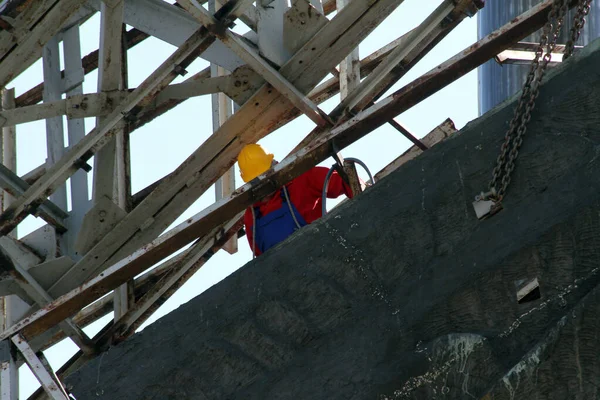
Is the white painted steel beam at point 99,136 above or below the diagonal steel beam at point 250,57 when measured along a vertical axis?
above

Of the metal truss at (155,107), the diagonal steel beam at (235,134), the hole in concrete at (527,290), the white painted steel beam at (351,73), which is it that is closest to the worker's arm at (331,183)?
the metal truss at (155,107)

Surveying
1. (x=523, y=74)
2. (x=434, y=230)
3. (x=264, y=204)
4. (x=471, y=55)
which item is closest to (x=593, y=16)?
(x=523, y=74)

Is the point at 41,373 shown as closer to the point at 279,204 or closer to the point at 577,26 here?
the point at 279,204

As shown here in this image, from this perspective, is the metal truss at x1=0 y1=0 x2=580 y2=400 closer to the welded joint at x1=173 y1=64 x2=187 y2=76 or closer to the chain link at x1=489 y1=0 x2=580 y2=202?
the welded joint at x1=173 y1=64 x2=187 y2=76

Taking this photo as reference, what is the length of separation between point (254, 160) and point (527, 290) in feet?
12.2

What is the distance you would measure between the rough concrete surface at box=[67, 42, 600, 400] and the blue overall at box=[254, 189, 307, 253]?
9.43ft

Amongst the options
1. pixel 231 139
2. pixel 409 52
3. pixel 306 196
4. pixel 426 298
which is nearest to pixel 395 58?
pixel 409 52

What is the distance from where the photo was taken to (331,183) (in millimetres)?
8938

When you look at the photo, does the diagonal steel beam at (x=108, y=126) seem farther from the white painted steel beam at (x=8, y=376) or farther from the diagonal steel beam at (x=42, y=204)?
the white painted steel beam at (x=8, y=376)

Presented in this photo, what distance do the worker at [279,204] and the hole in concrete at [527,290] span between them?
3.41 metres

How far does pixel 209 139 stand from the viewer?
9359 millimetres

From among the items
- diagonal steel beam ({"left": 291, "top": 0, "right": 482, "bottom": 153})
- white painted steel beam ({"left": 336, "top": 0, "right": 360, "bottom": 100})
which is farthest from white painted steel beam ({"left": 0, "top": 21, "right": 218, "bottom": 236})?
white painted steel beam ({"left": 336, "top": 0, "right": 360, "bottom": 100})

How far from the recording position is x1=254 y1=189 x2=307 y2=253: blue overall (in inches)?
375

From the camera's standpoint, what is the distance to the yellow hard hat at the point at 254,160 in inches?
369
